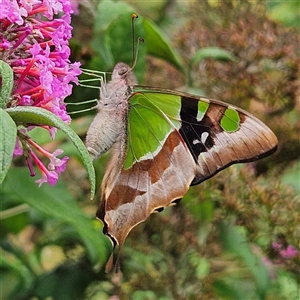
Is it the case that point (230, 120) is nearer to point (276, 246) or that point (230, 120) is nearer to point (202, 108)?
point (202, 108)

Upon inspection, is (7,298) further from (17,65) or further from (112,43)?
(17,65)

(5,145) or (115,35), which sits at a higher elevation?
(5,145)

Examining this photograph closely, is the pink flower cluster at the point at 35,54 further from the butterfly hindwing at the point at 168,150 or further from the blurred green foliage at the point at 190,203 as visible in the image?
the blurred green foliage at the point at 190,203

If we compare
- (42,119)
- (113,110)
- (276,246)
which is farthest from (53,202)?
(42,119)

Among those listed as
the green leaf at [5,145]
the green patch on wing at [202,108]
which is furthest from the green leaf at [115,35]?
the green leaf at [5,145]

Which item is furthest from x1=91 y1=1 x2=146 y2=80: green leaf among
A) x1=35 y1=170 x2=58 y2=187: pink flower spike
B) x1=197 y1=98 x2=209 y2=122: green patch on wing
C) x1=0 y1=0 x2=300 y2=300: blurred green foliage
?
x1=35 y1=170 x2=58 y2=187: pink flower spike

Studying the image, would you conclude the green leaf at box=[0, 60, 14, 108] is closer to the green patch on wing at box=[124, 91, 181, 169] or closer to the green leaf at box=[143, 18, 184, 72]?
the green patch on wing at box=[124, 91, 181, 169]
